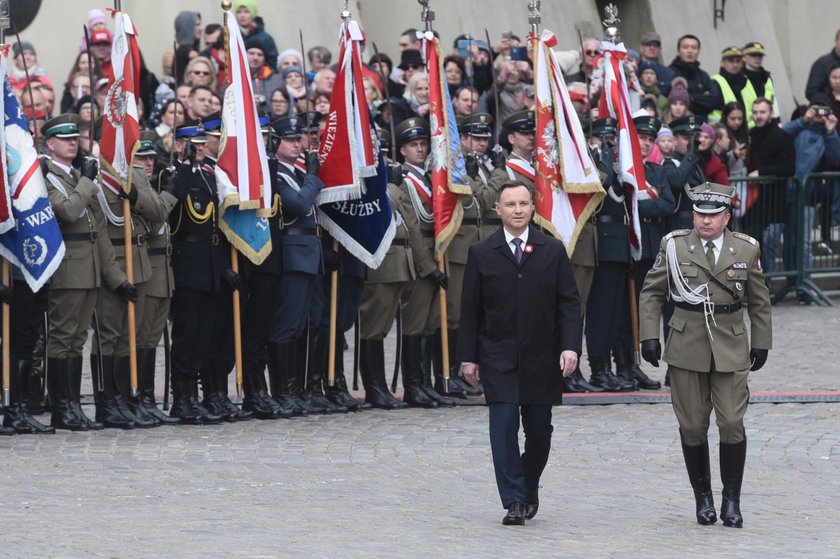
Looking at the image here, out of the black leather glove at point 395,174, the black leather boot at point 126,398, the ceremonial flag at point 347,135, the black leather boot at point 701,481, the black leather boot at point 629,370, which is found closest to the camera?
the black leather boot at point 701,481

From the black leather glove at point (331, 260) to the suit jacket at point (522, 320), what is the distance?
369 cm

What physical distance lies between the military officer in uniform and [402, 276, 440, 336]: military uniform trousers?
13.8 ft

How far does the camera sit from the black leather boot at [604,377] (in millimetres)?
14086

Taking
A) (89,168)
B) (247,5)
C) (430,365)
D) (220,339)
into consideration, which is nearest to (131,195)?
(89,168)

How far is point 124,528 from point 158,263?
12.4ft

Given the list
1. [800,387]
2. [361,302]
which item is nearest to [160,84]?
[361,302]

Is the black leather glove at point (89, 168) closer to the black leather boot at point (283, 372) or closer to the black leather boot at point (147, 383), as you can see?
the black leather boot at point (147, 383)

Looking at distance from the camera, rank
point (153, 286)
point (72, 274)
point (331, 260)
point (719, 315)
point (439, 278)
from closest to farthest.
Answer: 1. point (719, 315)
2. point (72, 274)
3. point (153, 286)
4. point (331, 260)
5. point (439, 278)

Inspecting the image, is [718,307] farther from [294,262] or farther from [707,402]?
[294,262]

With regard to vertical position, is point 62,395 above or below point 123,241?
below

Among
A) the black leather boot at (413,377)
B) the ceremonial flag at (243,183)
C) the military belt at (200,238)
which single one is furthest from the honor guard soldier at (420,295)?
the military belt at (200,238)

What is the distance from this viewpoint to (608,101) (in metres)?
14.5

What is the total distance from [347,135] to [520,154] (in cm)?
145

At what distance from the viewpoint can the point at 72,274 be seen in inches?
462
